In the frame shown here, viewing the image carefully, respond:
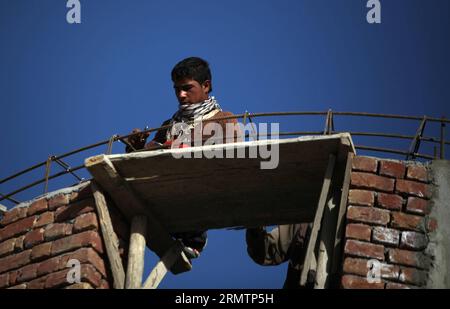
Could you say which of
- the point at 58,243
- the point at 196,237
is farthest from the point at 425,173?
the point at 58,243

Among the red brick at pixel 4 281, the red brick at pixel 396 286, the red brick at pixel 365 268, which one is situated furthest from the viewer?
the red brick at pixel 4 281

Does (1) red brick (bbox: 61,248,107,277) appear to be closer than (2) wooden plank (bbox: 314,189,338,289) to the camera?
No

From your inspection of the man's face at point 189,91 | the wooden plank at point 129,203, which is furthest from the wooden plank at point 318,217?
the man's face at point 189,91

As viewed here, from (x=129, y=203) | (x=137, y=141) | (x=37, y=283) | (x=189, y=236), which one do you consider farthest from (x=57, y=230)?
(x=189, y=236)

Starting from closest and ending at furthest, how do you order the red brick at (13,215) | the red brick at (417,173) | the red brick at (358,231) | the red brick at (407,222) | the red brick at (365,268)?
the red brick at (365,268) < the red brick at (358,231) < the red brick at (407,222) < the red brick at (417,173) < the red brick at (13,215)

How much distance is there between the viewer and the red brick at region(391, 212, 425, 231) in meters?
Result: 9.58

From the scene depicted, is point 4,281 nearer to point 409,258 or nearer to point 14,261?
point 14,261

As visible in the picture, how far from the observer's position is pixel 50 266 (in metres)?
10.0

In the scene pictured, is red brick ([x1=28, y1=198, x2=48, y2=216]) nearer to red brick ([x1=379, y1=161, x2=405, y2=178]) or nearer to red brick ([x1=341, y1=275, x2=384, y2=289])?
red brick ([x1=341, y1=275, x2=384, y2=289])

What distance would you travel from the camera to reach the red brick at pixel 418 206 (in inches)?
382

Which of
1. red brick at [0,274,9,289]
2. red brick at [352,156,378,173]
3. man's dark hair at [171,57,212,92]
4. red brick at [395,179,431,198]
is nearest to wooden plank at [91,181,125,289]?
red brick at [0,274,9,289]

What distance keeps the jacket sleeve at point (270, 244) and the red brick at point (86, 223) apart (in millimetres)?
2318

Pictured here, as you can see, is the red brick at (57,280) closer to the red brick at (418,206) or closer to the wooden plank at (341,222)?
the wooden plank at (341,222)

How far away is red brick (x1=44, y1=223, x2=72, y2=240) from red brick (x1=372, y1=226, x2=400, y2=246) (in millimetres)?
2974
